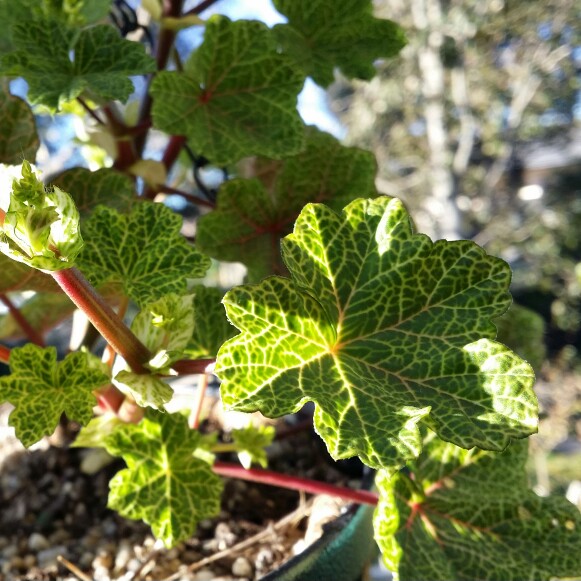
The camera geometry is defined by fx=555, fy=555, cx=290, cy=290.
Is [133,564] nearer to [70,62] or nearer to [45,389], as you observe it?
[45,389]

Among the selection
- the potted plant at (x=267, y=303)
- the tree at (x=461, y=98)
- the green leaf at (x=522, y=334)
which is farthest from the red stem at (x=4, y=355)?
the tree at (x=461, y=98)

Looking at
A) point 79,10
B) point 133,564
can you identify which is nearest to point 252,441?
point 133,564

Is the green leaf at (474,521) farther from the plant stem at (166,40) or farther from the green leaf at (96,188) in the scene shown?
the plant stem at (166,40)

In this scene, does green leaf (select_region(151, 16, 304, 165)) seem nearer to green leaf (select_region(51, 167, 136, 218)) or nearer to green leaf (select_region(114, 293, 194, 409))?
green leaf (select_region(51, 167, 136, 218))

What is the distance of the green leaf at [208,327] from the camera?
1.75 feet

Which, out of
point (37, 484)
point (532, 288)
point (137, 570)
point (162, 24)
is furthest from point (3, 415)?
point (532, 288)

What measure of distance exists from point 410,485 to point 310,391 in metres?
0.18

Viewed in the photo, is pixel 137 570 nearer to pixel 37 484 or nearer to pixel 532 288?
pixel 37 484

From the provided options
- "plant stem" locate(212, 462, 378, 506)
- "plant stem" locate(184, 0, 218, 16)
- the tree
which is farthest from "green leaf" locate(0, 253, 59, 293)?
the tree

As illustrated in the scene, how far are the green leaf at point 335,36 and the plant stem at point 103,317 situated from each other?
1.27ft

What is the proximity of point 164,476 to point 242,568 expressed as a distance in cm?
12

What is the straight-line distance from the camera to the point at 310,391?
0.31 metres

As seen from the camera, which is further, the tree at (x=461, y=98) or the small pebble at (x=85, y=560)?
the tree at (x=461, y=98)

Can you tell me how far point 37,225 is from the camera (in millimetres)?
245
